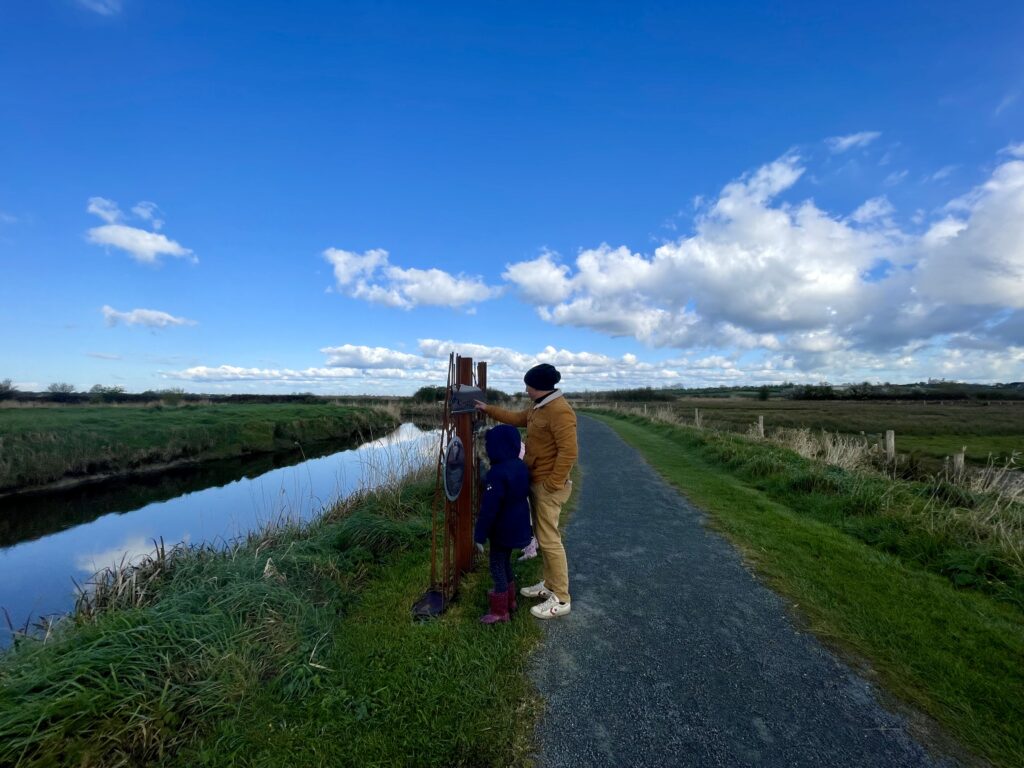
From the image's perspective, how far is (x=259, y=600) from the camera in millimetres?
3732

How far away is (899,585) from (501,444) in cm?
454

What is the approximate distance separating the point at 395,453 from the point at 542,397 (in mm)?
6690

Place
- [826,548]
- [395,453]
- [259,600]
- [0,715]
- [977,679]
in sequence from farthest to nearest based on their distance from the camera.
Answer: [395,453] < [826,548] < [259,600] < [977,679] < [0,715]

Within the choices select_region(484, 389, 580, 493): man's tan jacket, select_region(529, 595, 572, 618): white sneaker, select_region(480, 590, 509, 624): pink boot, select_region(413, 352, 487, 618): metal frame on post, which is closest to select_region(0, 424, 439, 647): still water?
select_region(413, 352, 487, 618): metal frame on post

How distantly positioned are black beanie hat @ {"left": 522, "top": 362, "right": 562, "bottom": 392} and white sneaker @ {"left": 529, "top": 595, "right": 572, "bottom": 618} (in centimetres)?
193

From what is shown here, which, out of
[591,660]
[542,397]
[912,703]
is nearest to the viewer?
[912,703]

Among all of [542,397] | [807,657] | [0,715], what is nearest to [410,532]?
[542,397]

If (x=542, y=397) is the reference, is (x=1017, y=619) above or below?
below

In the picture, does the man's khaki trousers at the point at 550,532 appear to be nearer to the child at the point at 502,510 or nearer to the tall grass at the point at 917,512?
the child at the point at 502,510

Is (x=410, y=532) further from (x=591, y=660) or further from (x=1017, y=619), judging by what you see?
(x=1017, y=619)

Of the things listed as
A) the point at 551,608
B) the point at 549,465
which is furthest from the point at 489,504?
the point at 551,608

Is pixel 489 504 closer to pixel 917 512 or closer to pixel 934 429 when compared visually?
pixel 917 512

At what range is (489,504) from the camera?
146 inches

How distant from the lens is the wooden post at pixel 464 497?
14.8ft
